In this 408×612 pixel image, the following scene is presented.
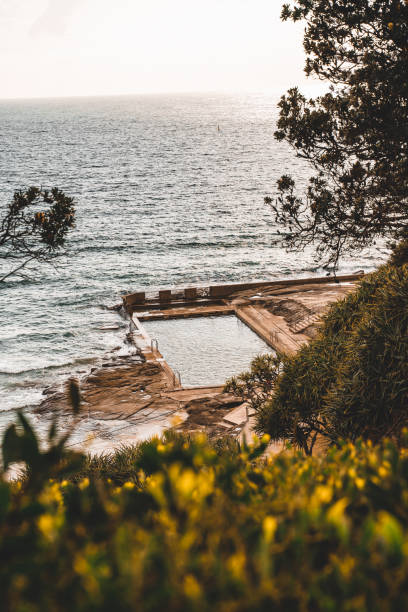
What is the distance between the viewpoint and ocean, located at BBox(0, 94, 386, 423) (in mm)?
34062

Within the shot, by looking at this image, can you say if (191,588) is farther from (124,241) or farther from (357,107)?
(124,241)

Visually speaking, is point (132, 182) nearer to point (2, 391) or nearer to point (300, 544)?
point (2, 391)

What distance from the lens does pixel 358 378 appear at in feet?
25.4

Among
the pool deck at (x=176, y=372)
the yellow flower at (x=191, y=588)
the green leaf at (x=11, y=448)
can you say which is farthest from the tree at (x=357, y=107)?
the yellow flower at (x=191, y=588)

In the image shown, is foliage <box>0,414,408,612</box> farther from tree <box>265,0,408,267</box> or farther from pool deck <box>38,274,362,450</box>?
tree <box>265,0,408,267</box>

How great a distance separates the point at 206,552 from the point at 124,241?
57282 millimetres

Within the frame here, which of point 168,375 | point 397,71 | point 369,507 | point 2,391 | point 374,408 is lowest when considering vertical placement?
point 2,391

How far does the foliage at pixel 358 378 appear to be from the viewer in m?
7.39

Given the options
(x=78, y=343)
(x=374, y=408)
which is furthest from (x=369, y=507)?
(x=78, y=343)

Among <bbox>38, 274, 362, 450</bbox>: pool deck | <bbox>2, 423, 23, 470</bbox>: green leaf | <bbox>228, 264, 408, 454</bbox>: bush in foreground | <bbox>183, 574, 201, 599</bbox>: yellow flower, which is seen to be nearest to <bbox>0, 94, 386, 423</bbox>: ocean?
<bbox>38, 274, 362, 450</bbox>: pool deck

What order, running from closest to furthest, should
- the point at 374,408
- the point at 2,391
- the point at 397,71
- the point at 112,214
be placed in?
the point at 374,408 < the point at 397,71 < the point at 2,391 < the point at 112,214

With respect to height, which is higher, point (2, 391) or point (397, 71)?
point (397, 71)

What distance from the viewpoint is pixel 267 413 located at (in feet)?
31.9

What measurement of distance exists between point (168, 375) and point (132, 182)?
72.8 m
